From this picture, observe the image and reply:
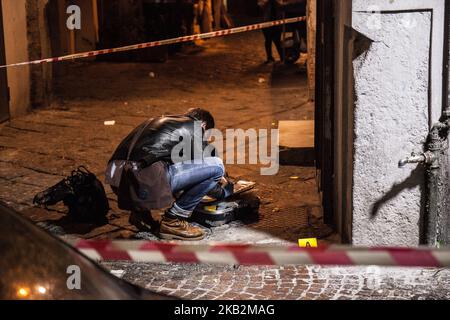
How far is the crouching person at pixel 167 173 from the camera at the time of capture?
6.49 meters

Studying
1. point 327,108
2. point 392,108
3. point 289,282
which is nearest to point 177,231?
point 289,282

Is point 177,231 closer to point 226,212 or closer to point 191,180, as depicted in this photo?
point 191,180

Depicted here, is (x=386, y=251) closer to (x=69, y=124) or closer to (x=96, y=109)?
(x=69, y=124)

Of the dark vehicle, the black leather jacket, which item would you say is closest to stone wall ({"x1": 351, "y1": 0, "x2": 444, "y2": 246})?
the black leather jacket

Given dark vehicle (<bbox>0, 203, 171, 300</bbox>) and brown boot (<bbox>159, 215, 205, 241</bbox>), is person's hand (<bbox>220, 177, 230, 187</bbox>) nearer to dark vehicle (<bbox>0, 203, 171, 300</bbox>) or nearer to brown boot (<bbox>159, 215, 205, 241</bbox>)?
brown boot (<bbox>159, 215, 205, 241</bbox>)

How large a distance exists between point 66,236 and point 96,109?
540 cm

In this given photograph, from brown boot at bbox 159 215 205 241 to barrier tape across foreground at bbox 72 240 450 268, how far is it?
199 centimetres

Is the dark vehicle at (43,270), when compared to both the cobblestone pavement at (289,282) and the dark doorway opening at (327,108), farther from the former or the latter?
the dark doorway opening at (327,108)

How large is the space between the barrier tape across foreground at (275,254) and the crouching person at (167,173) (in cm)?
181

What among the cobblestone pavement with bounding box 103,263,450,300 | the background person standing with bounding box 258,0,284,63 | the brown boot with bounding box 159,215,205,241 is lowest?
the cobblestone pavement with bounding box 103,263,450,300

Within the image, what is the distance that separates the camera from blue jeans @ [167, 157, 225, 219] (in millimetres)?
6617

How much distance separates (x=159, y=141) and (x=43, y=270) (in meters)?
3.54

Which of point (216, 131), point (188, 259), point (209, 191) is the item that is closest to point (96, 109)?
point (216, 131)

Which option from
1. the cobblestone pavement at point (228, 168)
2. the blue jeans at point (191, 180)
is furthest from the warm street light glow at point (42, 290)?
the blue jeans at point (191, 180)
